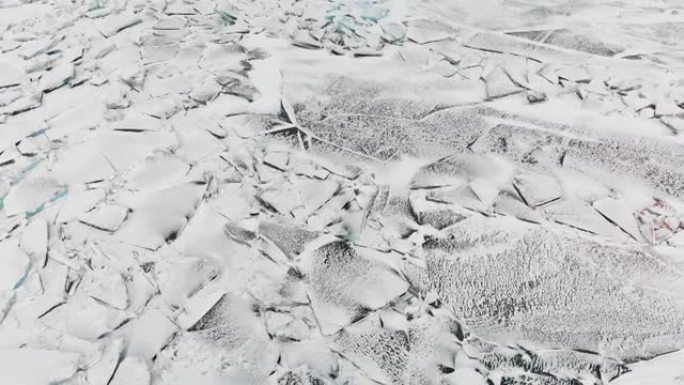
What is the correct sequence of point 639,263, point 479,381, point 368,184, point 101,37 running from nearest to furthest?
point 479,381 → point 639,263 → point 368,184 → point 101,37

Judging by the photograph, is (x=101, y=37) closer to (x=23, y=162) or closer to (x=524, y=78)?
(x=23, y=162)

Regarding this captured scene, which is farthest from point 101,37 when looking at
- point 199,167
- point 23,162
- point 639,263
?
point 639,263

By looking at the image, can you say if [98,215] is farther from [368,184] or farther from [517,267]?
[517,267]

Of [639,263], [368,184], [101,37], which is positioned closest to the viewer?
[639,263]

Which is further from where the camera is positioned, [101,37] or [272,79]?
[101,37]

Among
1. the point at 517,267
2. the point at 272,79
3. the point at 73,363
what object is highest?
the point at 272,79

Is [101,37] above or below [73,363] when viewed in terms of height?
above
